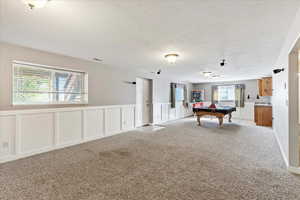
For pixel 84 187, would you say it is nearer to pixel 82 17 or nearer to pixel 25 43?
pixel 82 17

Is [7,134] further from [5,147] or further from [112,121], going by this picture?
[112,121]

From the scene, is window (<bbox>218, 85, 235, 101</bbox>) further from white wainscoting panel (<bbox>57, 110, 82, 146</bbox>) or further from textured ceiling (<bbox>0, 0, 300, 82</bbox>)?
white wainscoting panel (<bbox>57, 110, 82, 146</bbox>)

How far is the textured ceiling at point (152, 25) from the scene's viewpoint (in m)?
1.67

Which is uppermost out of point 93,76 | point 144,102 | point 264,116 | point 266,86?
point 93,76

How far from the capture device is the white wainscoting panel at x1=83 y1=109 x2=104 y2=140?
4.06 m

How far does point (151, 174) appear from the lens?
2.24 meters

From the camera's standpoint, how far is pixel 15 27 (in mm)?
2195

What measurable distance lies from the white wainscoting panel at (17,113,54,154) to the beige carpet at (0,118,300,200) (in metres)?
0.28

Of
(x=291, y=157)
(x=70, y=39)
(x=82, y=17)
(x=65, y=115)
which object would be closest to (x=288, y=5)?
(x=291, y=157)

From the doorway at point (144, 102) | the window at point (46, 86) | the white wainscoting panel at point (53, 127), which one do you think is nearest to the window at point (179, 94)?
the doorway at point (144, 102)

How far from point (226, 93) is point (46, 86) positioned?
30.1 feet

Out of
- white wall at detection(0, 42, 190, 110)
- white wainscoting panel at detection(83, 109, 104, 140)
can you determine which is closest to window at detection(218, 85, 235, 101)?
white wall at detection(0, 42, 190, 110)

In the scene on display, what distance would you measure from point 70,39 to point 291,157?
14.2 feet

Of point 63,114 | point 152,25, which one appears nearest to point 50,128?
point 63,114
